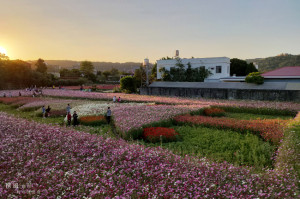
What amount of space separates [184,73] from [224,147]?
40002mm

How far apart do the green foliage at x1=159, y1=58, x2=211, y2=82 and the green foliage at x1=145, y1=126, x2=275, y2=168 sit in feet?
117

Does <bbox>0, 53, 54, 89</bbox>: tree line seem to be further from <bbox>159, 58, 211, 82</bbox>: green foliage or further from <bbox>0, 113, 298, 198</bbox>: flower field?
<bbox>0, 113, 298, 198</bbox>: flower field

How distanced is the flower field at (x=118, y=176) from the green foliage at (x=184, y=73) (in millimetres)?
42139

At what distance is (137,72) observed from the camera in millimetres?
41938

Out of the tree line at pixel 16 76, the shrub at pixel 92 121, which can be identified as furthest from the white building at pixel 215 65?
the tree line at pixel 16 76

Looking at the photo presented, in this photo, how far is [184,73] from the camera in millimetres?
49188

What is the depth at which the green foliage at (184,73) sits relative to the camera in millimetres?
47812

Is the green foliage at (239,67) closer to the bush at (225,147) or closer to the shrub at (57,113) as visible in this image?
the bush at (225,147)

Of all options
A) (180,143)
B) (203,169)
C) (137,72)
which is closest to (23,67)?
(137,72)

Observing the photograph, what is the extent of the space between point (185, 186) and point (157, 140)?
6.21 metres

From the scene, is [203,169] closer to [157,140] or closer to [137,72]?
[157,140]

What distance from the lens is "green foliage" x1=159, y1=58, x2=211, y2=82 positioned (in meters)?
47.8

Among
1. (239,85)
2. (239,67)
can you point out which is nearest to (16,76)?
(239,85)

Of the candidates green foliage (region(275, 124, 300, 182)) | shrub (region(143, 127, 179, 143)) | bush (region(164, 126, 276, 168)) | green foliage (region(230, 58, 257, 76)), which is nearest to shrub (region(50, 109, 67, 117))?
shrub (region(143, 127, 179, 143))
